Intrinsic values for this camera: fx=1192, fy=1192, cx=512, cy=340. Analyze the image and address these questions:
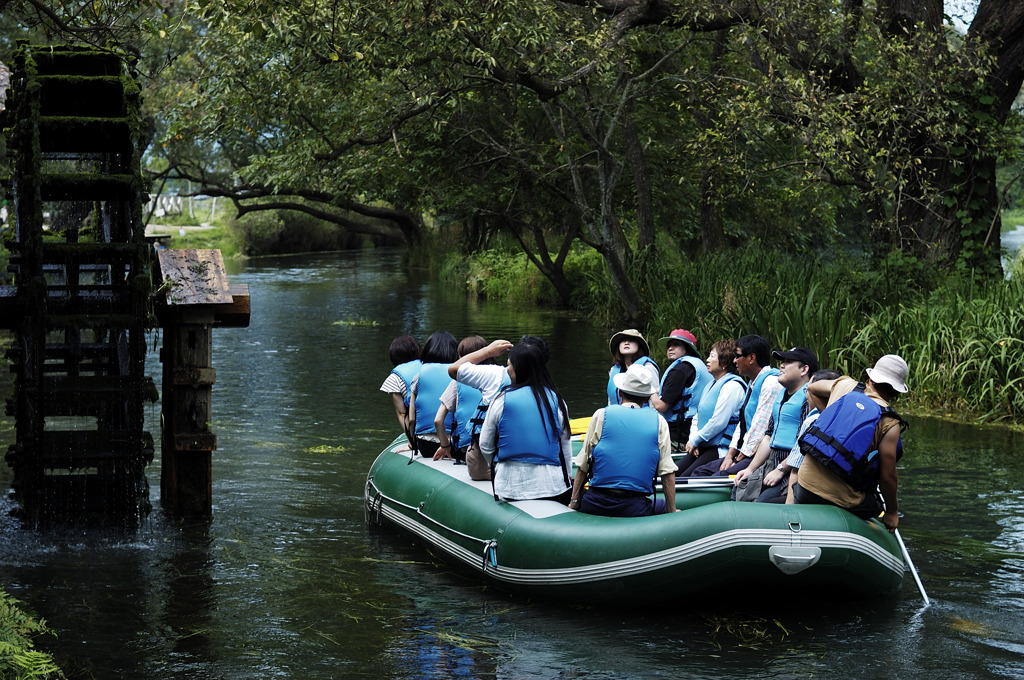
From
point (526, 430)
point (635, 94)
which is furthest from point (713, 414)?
point (635, 94)

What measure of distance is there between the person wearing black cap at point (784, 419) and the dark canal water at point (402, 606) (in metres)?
0.88

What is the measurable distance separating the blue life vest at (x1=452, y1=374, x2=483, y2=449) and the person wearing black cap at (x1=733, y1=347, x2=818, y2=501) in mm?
2062

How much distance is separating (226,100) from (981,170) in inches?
442

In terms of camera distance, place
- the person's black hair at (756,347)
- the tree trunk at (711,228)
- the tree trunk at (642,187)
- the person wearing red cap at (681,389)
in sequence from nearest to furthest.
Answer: the person's black hair at (756,347) < the person wearing red cap at (681,389) < the tree trunk at (642,187) < the tree trunk at (711,228)

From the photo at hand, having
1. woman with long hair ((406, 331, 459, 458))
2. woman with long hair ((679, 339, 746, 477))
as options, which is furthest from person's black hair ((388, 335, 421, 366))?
woman with long hair ((679, 339, 746, 477))

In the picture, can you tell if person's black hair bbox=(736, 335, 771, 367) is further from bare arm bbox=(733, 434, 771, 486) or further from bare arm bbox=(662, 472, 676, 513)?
bare arm bbox=(662, 472, 676, 513)

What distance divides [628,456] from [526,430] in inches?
29.6

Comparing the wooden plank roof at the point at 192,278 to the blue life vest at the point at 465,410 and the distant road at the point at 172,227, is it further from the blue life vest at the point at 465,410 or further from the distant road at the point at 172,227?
the distant road at the point at 172,227

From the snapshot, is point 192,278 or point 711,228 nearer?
point 192,278

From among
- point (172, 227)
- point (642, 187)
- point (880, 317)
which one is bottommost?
point (880, 317)

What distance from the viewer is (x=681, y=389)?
9453 mm

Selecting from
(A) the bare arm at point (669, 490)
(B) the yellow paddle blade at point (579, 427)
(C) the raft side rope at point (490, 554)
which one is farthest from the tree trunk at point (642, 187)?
(A) the bare arm at point (669, 490)

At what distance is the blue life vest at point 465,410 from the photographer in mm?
9047

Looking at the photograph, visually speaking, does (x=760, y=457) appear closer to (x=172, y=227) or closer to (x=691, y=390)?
(x=691, y=390)
